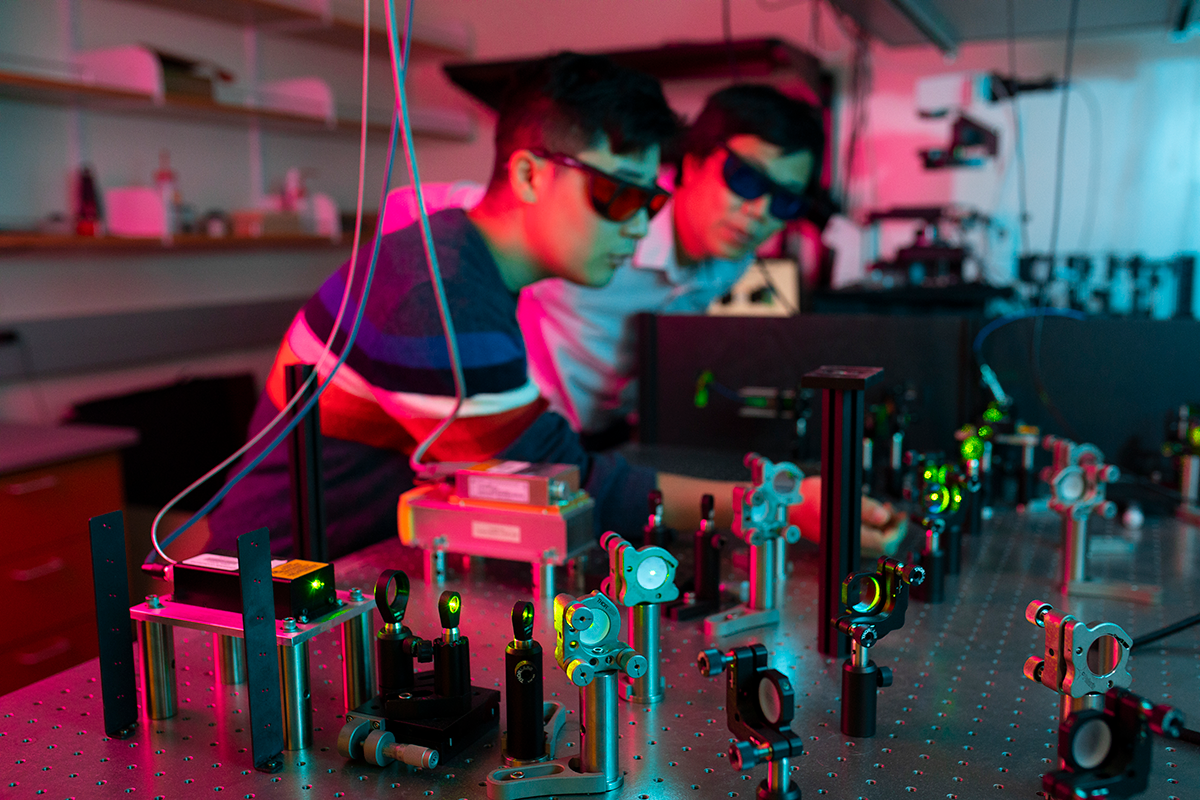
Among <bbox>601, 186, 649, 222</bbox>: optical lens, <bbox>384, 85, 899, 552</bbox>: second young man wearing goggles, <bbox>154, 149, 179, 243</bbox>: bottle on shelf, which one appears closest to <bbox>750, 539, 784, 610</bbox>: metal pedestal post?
<bbox>601, 186, 649, 222</bbox>: optical lens

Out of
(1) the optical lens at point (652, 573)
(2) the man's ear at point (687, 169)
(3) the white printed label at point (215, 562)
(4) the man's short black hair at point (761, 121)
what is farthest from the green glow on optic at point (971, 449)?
(2) the man's ear at point (687, 169)

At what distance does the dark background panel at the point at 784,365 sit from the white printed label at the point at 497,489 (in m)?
0.81

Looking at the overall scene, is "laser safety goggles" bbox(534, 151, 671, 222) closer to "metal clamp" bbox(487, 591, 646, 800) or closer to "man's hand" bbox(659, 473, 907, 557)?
"man's hand" bbox(659, 473, 907, 557)

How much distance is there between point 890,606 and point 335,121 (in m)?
3.23

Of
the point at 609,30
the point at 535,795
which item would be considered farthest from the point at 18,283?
the point at 535,795

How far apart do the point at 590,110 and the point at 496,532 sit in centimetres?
81

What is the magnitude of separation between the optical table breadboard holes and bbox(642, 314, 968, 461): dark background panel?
0.72m

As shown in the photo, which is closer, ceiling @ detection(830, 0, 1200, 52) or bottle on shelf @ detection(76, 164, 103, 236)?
ceiling @ detection(830, 0, 1200, 52)

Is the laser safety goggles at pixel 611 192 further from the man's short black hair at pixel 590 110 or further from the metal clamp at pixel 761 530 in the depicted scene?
the metal clamp at pixel 761 530

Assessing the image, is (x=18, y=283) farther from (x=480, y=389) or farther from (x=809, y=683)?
(x=809, y=683)

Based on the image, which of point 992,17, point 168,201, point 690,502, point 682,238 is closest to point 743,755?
point 690,502

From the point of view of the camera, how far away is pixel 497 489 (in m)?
1.28

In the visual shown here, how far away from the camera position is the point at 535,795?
794mm

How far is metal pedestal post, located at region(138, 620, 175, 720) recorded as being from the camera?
92cm
